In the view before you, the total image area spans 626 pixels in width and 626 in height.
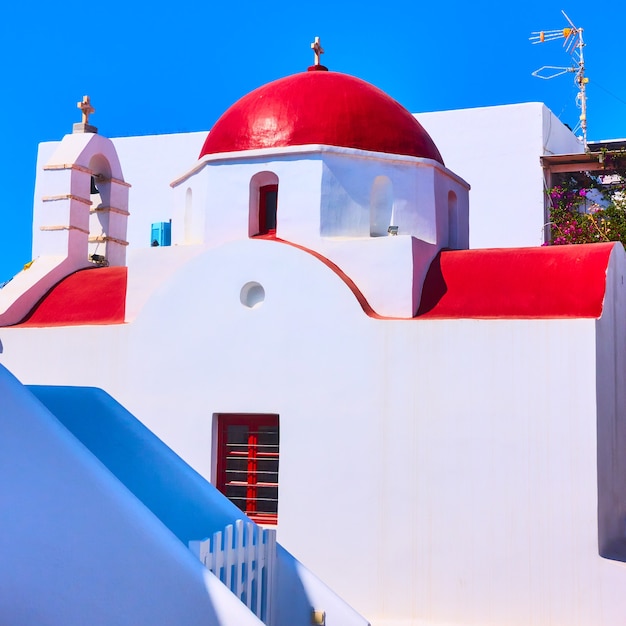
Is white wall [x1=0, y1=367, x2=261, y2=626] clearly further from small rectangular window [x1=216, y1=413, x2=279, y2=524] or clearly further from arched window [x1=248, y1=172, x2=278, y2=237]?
arched window [x1=248, y1=172, x2=278, y2=237]

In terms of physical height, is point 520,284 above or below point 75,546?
above

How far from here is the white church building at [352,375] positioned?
7773 mm

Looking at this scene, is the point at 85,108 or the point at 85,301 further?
the point at 85,108

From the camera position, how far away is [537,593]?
786 centimetres

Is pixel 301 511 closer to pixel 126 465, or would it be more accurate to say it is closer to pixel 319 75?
pixel 126 465

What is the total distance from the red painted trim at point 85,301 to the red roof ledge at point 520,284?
12.3 feet

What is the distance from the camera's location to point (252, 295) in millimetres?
9516

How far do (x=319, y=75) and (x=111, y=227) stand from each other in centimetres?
378

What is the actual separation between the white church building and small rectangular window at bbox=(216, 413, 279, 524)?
0.08 ft

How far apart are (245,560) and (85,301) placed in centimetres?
560

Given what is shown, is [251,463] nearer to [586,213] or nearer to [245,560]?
[245,560]

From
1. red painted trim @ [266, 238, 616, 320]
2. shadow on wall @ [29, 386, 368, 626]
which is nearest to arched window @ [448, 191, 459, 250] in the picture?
red painted trim @ [266, 238, 616, 320]

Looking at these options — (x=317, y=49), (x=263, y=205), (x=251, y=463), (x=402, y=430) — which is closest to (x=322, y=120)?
(x=263, y=205)

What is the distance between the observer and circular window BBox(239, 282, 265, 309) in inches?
371
